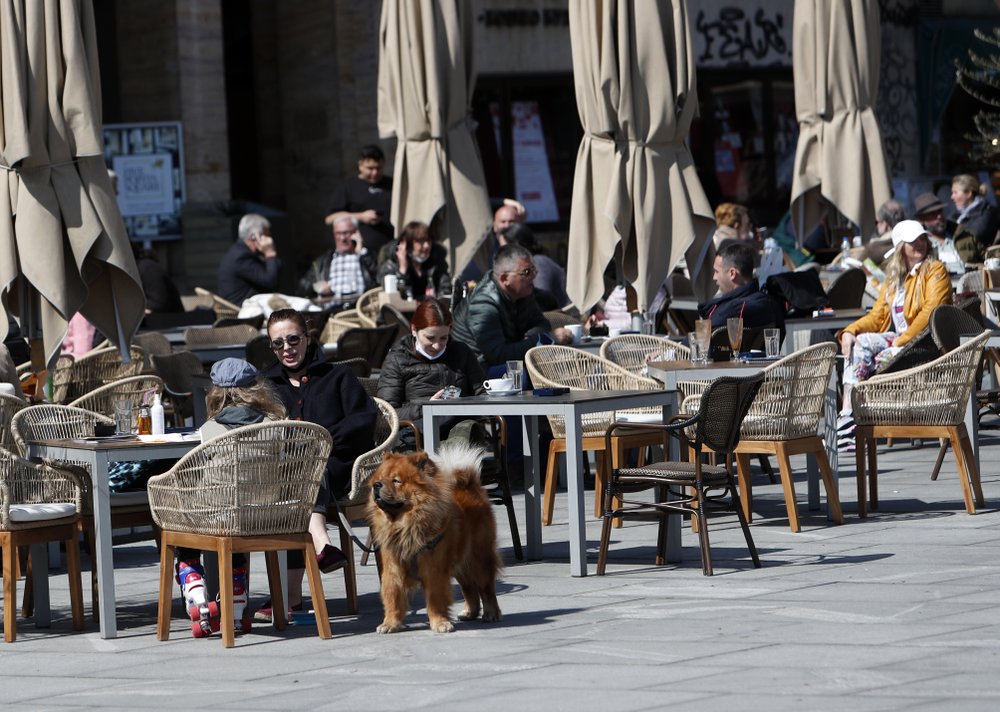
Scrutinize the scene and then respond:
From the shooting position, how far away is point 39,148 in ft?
32.2

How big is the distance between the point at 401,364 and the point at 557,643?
337 cm

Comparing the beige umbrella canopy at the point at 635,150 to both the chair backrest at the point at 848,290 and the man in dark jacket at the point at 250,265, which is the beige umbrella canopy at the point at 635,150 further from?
the man in dark jacket at the point at 250,265

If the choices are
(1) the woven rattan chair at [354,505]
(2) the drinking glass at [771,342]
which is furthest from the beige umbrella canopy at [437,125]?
(1) the woven rattan chair at [354,505]

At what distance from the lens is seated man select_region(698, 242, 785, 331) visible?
11812 millimetres

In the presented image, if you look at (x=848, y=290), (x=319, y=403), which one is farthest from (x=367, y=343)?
(x=848, y=290)

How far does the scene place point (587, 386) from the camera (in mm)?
10656

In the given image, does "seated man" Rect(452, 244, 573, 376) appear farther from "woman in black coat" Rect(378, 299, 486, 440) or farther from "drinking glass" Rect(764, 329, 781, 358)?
"drinking glass" Rect(764, 329, 781, 358)

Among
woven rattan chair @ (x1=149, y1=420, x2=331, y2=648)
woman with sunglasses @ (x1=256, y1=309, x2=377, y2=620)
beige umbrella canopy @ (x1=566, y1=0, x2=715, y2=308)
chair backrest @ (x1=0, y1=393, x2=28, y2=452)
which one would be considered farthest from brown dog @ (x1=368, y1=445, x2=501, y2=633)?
beige umbrella canopy @ (x1=566, y1=0, x2=715, y2=308)

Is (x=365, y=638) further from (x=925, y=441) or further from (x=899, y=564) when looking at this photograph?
(x=925, y=441)

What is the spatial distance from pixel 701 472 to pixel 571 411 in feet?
2.15

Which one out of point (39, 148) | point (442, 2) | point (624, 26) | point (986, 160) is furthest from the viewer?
point (986, 160)

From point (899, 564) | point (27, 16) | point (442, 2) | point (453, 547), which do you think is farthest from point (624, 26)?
point (453, 547)

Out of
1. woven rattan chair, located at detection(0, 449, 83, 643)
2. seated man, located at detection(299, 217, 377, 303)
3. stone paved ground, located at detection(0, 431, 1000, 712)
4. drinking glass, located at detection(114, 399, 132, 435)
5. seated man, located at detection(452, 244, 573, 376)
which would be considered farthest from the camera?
seated man, located at detection(299, 217, 377, 303)

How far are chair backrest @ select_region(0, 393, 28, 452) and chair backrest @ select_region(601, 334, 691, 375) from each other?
4.05 meters
